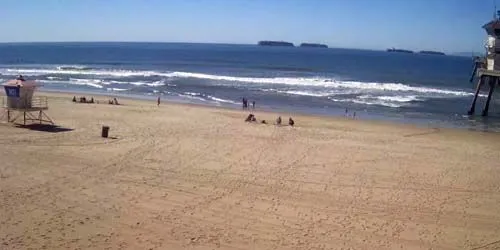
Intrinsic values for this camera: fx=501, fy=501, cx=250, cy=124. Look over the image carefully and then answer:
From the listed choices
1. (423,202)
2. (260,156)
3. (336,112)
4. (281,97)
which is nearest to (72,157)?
(260,156)

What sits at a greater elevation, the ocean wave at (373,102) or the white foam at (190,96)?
the ocean wave at (373,102)

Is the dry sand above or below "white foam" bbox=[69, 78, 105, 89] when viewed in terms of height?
below

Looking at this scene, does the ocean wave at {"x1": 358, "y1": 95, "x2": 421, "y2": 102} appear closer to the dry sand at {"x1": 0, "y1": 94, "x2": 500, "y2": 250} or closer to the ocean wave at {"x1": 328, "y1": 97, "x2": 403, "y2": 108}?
the ocean wave at {"x1": 328, "y1": 97, "x2": 403, "y2": 108}

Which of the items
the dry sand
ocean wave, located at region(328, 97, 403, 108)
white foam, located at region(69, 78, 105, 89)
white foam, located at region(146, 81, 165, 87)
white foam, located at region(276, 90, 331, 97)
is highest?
white foam, located at region(276, 90, 331, 97)

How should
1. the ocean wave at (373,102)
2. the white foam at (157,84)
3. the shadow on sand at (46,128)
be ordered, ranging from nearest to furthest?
the shadow on sand at (46,128), the ocean wave at (373,102), the white foam at (157,84)

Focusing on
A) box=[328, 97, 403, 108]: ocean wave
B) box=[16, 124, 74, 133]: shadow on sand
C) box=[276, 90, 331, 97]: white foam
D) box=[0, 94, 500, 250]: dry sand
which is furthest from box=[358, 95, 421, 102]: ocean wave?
box=[16, 124, 74, 133]: shadow on sand

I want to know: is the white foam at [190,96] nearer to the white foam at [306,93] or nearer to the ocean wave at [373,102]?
the white foam at [306,93]

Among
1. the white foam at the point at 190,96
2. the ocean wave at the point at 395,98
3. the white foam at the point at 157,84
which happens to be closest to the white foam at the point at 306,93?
the ocean wave at the point at 395,98

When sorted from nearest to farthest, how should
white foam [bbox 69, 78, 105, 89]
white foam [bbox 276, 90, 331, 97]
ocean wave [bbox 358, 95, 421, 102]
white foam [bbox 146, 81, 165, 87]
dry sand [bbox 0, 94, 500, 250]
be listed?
dry sand [bbox 0, 94, 500, 250] < ocean wave [bbox 358, 95, 421, 102] < white foam [bbox 276, 90, 331, 97] < white foam [bbox 69, 78, 105, 89] < white foam [bbox 146, 81, 165, 87]
